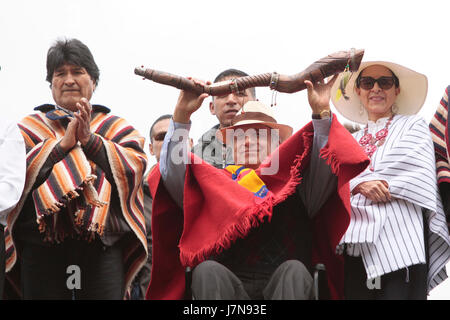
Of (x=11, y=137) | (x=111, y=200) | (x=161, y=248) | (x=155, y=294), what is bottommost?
(x=155, y=294)

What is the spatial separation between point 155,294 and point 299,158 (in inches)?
46.3

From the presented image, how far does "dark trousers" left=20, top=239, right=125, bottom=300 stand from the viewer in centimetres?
450

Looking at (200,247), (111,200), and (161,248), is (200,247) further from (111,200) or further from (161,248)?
(111,200)

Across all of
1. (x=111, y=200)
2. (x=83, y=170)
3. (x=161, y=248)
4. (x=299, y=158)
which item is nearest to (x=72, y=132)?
(x=83, y=170)

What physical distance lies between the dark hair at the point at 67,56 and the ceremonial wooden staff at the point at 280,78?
1.03 meters

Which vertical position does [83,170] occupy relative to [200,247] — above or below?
above

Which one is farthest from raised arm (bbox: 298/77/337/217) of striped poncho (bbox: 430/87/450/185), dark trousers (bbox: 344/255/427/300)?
striped poncho (bbox: 430/87/450/185)

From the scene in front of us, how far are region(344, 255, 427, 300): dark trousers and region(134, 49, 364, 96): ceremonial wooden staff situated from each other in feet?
3.90

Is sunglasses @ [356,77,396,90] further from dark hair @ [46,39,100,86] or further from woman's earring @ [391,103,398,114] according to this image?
dark hair @ [46,39,100,86]

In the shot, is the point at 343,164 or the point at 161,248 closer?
the point at 343,164

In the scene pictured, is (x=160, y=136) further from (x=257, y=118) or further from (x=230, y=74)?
(x=257, y=118)

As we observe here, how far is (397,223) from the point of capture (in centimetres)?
425
